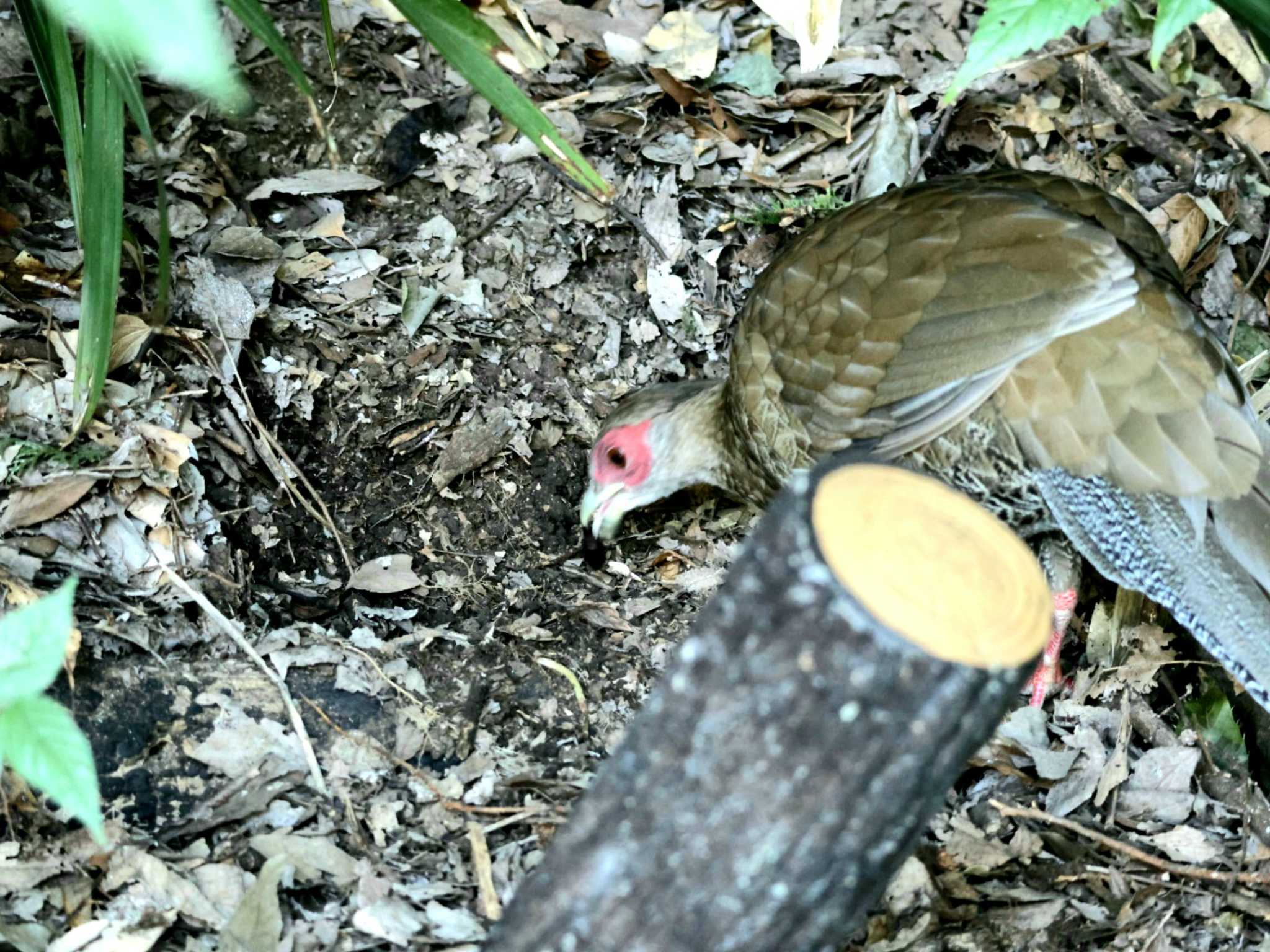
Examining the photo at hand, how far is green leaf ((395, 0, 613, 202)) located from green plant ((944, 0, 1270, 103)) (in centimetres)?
99

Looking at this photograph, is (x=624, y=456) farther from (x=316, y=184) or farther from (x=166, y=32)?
(x=166, y=32)

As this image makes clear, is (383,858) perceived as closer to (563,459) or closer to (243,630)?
(243,630)

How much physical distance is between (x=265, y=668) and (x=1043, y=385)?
1.97 meters

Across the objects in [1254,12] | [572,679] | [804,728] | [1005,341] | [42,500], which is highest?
[1254,12]

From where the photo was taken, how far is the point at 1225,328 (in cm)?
395

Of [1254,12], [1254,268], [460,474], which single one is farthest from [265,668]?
[1254,268]

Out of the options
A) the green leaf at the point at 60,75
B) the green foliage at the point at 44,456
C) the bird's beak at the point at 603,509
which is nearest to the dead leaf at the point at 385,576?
the bird's beak at the point at 603,509

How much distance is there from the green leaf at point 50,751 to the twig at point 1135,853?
2052 millimetres

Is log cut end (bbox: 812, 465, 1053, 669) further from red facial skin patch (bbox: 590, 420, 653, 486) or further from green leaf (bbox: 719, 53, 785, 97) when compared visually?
green leaf (bbox: 719, 53, 785, 97)

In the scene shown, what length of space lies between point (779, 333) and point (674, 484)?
0.68 m

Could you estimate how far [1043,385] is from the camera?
9.74 feet

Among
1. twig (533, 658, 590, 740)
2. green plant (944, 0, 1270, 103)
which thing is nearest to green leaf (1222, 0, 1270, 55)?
green plant (944, 0, 1270, 103)

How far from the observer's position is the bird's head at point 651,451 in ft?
12.0

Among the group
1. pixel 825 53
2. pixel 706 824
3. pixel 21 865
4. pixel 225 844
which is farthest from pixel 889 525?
pixel 825 53
